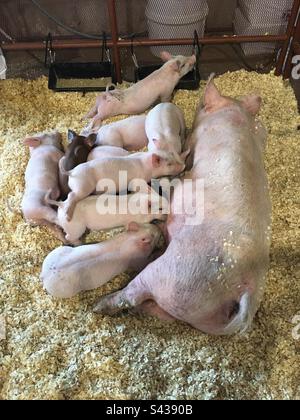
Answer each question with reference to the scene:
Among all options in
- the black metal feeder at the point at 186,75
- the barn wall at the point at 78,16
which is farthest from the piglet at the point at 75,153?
the barn wall at the point at 78,16

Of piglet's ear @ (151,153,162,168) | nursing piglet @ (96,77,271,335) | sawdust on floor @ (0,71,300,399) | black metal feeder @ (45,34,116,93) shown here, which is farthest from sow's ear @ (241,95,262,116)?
black metal feeder @ (45,34,116,93)

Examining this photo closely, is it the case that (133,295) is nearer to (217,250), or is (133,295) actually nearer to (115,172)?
(217,250)

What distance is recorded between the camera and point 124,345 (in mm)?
1521

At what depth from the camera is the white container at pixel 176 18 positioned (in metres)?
2.60

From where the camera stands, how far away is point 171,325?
160cm

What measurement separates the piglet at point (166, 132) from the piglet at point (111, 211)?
21 centimetres

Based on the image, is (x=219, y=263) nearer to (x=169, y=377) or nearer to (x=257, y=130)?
(x=169, y=377)

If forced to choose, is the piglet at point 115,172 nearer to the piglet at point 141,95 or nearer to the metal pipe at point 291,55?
the piglet at point 141,95

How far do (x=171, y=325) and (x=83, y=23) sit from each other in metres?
2.10

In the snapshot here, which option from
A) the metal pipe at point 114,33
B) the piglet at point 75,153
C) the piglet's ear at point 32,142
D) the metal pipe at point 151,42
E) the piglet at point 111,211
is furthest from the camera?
the metal pipe at point 151,42

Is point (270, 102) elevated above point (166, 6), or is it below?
below

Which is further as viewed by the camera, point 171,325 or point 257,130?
point 257,130

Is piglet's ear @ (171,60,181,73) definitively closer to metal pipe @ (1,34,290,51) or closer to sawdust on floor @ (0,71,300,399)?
metal pipe @ (1,34,290,51)
